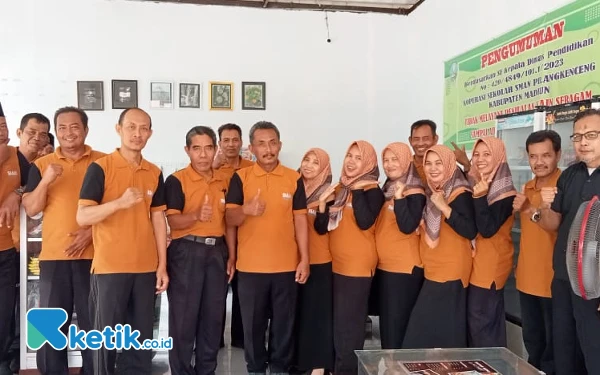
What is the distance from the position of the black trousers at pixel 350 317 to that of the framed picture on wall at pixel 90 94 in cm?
361

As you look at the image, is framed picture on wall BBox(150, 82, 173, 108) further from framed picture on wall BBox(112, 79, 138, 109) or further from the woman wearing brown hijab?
the woman wearing brown hijab

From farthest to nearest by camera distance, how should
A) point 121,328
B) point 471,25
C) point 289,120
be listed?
point 289,120 → point 471,25 → point 121,328

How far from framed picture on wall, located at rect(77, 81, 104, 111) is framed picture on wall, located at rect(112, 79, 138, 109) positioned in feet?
0.43

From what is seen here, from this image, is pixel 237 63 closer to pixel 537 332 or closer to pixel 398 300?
pixel 398 300

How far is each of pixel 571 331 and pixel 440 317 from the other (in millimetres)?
571

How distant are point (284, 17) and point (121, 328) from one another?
13.0 ft

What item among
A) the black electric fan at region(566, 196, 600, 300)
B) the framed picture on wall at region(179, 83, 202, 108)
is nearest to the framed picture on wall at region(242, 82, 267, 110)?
the framed picture on wall at region(179, 83, 202, 108)

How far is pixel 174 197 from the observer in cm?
253

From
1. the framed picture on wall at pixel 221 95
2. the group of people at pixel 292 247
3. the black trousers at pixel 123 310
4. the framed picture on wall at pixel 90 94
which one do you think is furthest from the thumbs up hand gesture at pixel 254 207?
the framed picture on wall at pixel 90 94

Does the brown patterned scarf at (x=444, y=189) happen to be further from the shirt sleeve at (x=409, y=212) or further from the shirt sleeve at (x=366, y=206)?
the shirt sleeve at (x=366, y=206)

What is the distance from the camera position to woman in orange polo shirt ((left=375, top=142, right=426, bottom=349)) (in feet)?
8.06

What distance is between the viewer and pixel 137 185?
2379 mm

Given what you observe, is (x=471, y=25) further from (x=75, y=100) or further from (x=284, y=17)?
(x=75, y=100)

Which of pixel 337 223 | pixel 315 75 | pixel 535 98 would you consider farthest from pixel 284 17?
pixel 337 223
